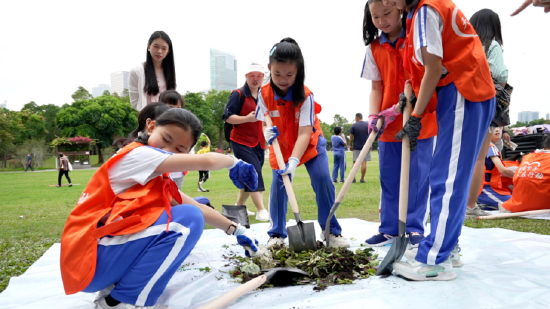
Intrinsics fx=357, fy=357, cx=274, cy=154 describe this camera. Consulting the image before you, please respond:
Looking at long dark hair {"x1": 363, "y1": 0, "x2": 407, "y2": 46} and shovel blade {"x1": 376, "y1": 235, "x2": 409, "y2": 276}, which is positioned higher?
long dark hair {"x1": 363, "y1": 0, "x2": 407, "y2": 46}

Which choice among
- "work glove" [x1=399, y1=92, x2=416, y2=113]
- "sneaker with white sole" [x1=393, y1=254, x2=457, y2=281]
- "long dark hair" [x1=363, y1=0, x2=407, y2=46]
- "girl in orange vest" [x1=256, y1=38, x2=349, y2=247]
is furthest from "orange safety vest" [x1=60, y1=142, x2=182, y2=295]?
"long dark hair" [x1=363, y1=0, x2=407, y2=46]

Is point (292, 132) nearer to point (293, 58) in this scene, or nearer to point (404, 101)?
point (293, 58)

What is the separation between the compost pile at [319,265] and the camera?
2389mm

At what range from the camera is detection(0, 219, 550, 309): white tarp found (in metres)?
1.98

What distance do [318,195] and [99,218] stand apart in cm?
197

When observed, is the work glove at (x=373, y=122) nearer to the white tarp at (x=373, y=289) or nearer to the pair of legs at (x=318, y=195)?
the pair of legs at (x=318, y=195)

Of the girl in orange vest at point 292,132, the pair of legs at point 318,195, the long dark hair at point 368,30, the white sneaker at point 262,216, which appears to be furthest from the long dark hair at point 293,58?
the white sneaker at point 262,216

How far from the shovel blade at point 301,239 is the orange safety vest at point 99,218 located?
121 centimetres

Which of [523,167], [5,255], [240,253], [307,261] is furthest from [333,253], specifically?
[523,167]

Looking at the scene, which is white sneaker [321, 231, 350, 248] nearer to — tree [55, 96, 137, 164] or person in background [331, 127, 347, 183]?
person in background [331, 127, 347, 183]

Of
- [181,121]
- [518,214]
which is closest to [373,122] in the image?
[181,121]

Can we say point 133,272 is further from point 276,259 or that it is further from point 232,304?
point 276,259

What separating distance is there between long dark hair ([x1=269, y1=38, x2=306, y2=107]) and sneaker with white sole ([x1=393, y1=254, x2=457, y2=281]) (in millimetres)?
1659

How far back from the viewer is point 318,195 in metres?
3.32
